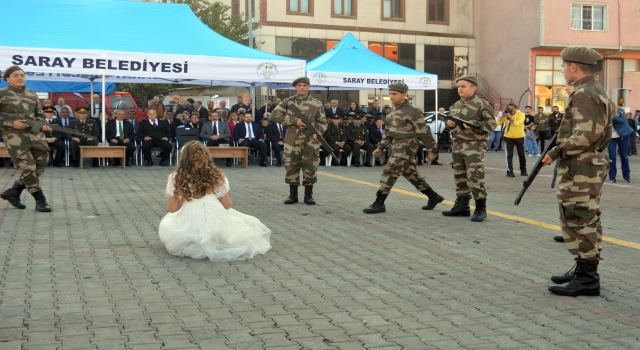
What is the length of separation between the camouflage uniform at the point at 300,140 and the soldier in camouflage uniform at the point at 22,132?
3354mm

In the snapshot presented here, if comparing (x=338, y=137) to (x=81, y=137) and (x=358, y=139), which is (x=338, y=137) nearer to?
(x=358, y=139)

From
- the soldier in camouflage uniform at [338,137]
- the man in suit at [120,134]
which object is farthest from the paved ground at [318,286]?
the soldier in camouflage uniform at [338,137]

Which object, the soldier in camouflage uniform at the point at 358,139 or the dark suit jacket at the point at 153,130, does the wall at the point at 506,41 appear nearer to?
the soldier in camouflage uniform at the point at 358,139

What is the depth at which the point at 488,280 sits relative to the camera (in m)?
6.55

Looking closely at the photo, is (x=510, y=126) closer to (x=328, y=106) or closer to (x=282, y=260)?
(x=328, y=106)

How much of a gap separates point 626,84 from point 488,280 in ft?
131

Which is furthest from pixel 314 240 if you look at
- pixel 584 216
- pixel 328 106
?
pixel 328 106

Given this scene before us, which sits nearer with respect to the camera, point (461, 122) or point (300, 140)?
point (461, 122)

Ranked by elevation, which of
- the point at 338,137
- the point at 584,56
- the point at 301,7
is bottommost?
the point at 338,137

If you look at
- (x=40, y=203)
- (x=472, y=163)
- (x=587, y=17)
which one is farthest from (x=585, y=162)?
(x=587, y=17)

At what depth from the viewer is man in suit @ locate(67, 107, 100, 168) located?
19.7 meters

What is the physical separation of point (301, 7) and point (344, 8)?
103 inches

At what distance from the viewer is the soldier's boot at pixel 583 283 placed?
593 cm

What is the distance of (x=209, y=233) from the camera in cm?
746
